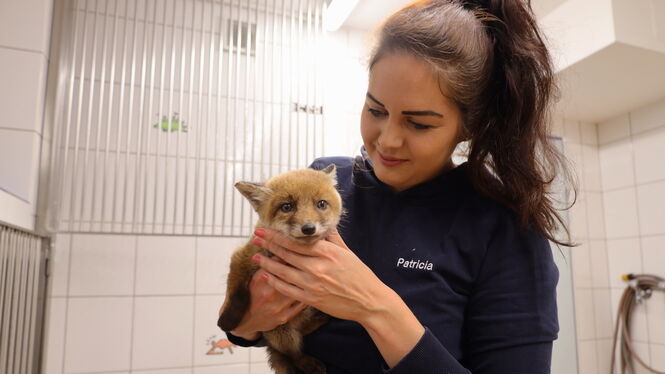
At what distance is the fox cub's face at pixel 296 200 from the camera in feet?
3.64

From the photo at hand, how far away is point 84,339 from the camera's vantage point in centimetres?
248

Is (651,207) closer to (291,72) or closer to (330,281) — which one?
(291,72)

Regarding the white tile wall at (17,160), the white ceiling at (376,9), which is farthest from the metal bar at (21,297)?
the white ceiling at (376,9)

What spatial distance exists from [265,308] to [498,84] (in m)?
0.83

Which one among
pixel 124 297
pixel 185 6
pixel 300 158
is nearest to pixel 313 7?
pixel 185 6

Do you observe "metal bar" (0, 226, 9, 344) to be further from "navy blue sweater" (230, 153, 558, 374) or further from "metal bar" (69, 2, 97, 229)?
"navy blue sweater" (230, 153, 558, 374)

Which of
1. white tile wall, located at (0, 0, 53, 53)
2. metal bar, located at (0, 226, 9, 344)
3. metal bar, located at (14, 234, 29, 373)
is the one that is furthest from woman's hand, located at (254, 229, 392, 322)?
white tile wall, located at (0, 0, 53, 53)

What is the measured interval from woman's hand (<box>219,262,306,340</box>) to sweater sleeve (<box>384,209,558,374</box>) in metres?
0.29

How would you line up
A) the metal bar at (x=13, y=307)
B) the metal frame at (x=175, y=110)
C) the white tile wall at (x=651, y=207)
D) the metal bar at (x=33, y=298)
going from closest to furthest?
the metal bar at (x=13, y=307)
the metal bar at (x=33, y=298)
the metal frame at (x=175, y=110)
the white tile wall at (x=651, y=207)

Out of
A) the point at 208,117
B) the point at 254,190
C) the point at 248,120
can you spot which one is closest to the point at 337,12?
the point at 248,120

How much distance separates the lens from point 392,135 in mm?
1060

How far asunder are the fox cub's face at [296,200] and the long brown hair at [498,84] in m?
0.35

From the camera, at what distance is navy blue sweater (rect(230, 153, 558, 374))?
1.00m

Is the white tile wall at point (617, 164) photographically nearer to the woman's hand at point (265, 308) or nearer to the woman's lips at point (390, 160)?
the woman's lips at point (390, 160)
